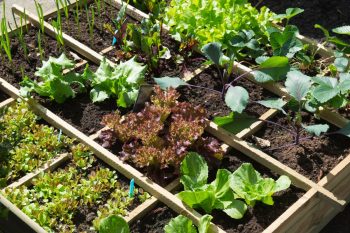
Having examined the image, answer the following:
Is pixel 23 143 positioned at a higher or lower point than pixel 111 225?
lower

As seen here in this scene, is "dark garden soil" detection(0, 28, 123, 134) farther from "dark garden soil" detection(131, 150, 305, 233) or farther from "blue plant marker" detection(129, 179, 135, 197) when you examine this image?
"dark garden soil" detection(131, 150, 305, 233)

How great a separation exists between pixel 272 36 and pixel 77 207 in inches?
64.4

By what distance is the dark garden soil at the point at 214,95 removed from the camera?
13.7 ft

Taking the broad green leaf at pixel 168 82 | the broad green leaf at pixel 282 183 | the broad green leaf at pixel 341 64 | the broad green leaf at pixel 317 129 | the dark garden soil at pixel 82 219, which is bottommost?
the dark garden soil at pixel 82 219

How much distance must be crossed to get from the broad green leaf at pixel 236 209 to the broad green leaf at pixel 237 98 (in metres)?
0.57

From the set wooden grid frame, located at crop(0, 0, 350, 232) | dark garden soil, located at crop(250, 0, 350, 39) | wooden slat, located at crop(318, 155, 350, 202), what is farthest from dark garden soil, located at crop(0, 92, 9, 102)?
dark garden soil, located at crop(250, 0, 350, 39)

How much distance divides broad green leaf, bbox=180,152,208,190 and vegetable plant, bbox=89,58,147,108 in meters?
0.64

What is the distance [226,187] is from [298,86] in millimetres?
775

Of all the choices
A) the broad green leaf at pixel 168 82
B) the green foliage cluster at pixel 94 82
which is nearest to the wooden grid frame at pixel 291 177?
the green foliage cluster at pixel 94 82

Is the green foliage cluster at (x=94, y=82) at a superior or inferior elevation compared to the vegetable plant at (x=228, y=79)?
inferior

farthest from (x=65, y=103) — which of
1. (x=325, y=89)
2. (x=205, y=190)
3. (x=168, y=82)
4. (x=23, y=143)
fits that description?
(x=325, y=89)

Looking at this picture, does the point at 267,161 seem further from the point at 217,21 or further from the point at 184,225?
the point at 217,21

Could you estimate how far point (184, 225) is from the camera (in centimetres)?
332

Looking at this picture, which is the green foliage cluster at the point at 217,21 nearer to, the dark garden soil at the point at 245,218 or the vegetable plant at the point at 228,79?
the vegetable plant at the point at 228,79
